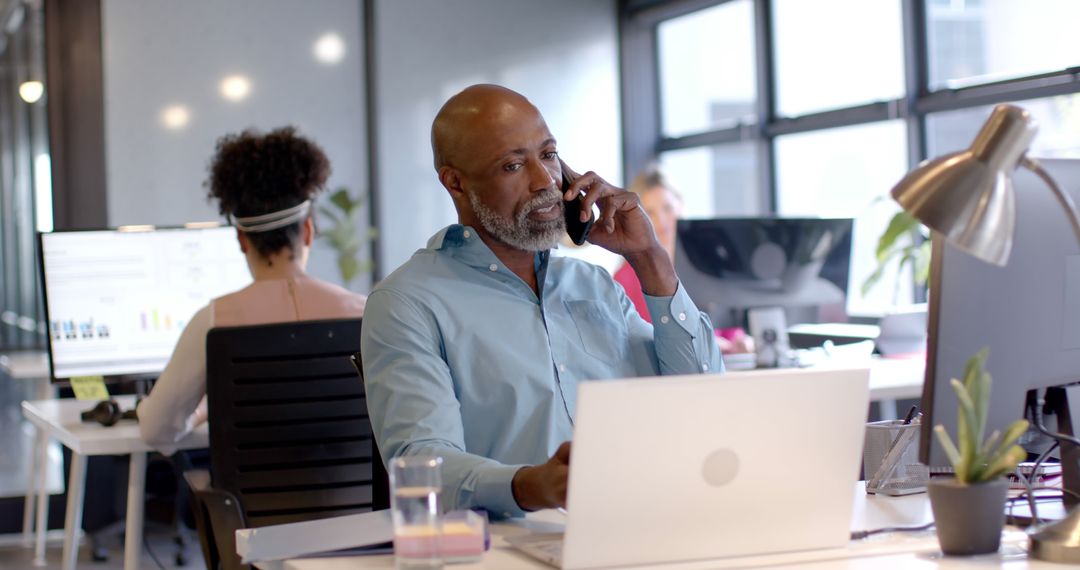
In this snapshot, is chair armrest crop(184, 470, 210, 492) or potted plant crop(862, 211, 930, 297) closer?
chair armrest crop(184, 470, 210, 492)

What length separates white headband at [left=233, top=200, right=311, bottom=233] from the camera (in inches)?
116

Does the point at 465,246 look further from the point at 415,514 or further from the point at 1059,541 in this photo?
the point at 1059,541

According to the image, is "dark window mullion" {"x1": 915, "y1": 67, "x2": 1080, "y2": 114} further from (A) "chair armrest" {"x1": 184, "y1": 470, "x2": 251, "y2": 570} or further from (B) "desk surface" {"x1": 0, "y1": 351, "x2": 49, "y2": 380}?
(B) "desk surface" {"x1": 0, "y1": 351, "x2": 49, "y2": 380}

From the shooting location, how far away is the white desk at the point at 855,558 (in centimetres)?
Answer: 127

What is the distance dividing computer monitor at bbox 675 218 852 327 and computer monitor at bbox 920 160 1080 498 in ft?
6.67

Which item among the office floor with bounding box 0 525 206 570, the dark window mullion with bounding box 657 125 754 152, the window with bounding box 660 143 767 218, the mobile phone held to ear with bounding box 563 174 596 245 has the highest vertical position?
the dark window mullion with bounding box 657 125 754 152

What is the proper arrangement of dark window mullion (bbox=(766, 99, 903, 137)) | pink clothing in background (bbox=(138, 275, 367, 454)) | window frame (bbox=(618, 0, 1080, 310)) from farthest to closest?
dark window mullion (bbox=(766, 99, 903, 137)) < window frame (bbox=(618, 0, 1080, 310)) < pink clothing in background (bbox=(138, 275, 367, 454))

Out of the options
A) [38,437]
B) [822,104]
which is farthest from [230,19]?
[822,104]

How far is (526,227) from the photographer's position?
2023 millimetres

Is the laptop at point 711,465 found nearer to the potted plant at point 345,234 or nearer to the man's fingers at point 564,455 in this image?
the man's fingers at point 564,455

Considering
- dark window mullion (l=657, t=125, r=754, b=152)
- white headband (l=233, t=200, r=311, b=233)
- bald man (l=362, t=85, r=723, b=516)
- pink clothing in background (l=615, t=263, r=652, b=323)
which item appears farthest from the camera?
dark window mullion (l=657, t=125, r=754, b=152)

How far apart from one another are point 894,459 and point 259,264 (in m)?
1.75

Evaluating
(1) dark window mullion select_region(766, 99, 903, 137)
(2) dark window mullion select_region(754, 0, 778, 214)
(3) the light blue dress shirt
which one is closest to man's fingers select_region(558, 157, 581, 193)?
(3) the light blue dress shirt

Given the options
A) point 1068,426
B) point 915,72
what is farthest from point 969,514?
point 915,72
